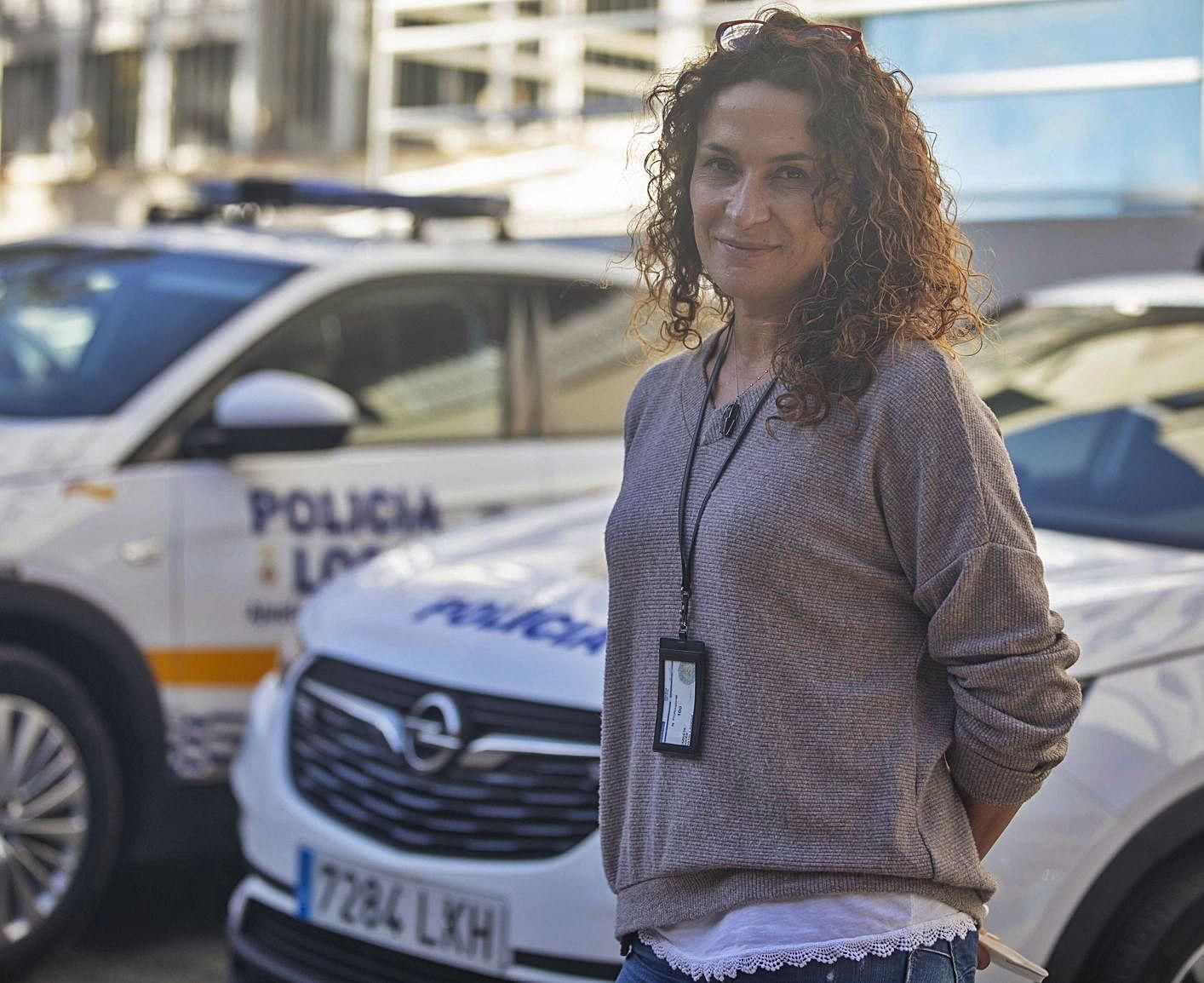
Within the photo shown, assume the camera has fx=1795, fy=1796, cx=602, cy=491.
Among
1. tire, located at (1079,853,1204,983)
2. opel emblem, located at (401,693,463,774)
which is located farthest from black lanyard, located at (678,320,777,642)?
opel emblem, located at (401,693,463,774)

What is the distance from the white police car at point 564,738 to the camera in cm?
272

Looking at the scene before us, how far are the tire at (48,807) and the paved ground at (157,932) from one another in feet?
0.50

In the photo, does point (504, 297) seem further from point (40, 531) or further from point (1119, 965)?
point (1119, 965)

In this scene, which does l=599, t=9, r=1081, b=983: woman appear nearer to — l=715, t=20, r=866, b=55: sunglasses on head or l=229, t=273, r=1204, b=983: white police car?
l=715, t=20, r=866, b=55: sunglasses on head

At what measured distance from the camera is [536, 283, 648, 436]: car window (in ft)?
16.8

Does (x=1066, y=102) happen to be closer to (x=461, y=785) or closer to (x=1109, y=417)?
(x=1109, y=417)

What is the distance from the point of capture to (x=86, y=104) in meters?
14.8

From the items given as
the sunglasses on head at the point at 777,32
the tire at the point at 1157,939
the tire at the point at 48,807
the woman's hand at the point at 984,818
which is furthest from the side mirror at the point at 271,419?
the woman's hand at the point at 984,818

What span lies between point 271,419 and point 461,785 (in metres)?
1.50

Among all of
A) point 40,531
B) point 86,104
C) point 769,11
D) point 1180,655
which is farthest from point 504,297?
point 86,104

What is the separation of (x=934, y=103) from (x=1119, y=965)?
5910 mm

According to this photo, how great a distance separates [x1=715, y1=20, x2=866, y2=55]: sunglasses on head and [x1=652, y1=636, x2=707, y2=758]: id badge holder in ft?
2.15

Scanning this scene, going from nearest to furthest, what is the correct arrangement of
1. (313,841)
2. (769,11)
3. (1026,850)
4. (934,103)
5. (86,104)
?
(769,11), (1026,850), (313,841), (934,103), (86,104)

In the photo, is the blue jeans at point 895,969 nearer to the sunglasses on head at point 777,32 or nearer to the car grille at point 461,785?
the sunglasses on head at point 777,32
